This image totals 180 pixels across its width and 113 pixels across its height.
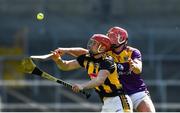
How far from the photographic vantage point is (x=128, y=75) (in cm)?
1054

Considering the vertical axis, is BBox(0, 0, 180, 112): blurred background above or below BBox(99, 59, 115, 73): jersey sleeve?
below

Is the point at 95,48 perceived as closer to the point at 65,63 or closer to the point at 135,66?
the point at 135,66

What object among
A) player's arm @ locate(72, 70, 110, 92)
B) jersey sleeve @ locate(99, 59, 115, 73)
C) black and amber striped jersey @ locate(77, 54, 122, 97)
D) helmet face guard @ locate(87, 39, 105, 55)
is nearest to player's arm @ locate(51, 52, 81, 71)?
black and amber striped jersey @ locate(77, 54, 122, 97)

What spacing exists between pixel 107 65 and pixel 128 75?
874mm

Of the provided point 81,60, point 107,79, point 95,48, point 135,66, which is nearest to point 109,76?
point 107,79

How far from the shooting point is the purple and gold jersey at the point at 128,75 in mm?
10453

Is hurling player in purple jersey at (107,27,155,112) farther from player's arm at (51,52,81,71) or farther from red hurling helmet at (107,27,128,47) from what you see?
player's arm at (51,52,81,71)

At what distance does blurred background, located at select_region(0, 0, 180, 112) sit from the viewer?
57.9 feet

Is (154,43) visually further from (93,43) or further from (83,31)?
(93,43)

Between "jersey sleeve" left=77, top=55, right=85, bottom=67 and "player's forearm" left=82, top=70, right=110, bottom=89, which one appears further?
"jersey sleeve" left=77, top=55, right=85, bottom=67

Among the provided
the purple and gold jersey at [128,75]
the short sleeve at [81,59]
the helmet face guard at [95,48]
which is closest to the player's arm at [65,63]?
the short sleeve at [81,59]

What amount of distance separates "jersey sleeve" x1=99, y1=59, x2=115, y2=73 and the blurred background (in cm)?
666

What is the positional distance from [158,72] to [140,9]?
245cm

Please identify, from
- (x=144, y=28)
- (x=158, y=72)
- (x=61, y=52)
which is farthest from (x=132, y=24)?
(x=61, y=52)
